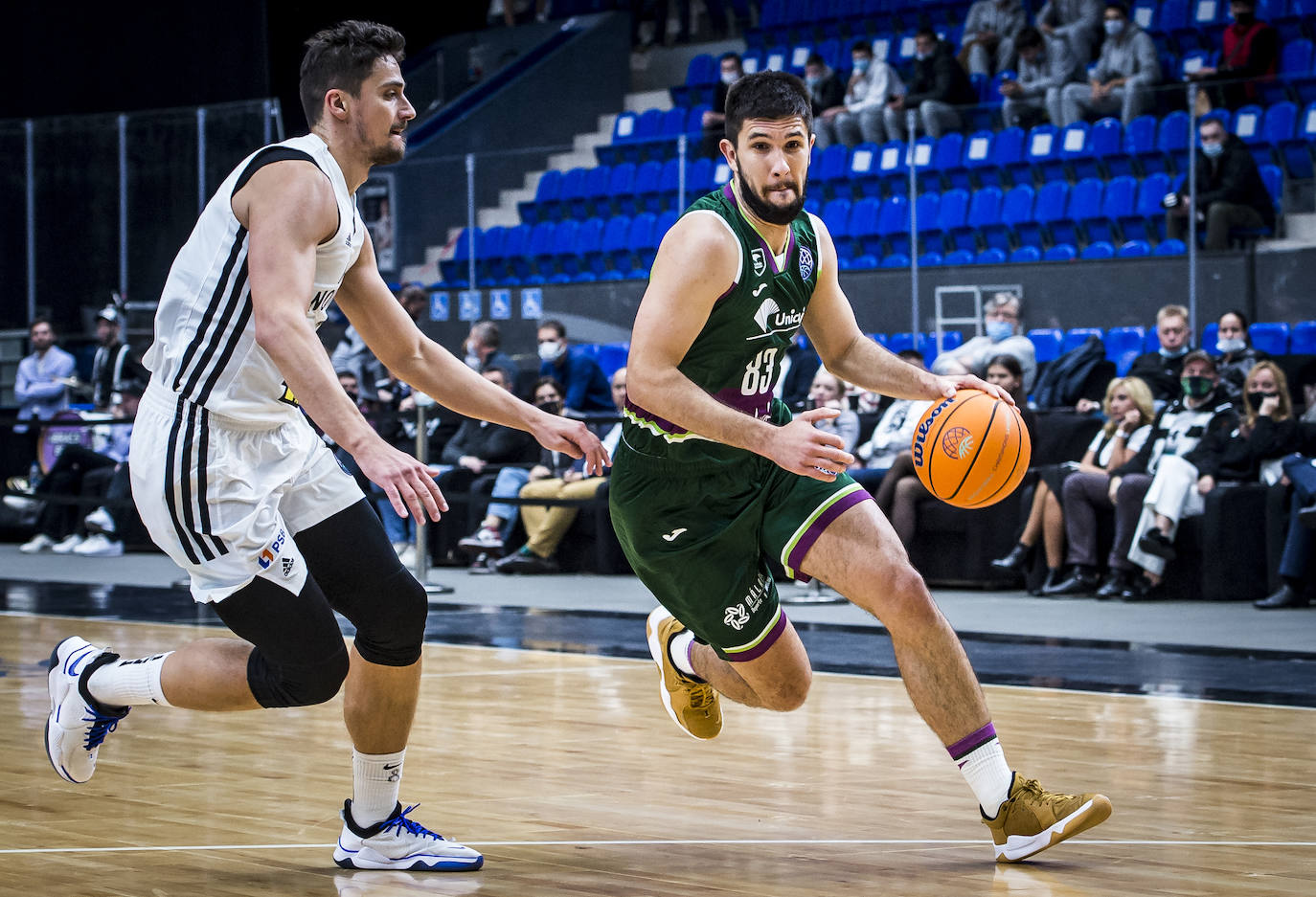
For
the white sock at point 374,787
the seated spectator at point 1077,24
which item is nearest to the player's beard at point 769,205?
the white sock at point 374,787

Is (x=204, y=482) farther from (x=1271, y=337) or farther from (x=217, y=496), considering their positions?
Answer: (x=1271, y=337)

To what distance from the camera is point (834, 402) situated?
427 inches

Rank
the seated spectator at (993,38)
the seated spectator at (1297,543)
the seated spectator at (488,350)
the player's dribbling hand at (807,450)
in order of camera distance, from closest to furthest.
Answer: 1. the player's dribbling hand at (807,450)
2. the seated spectator at (1297,543)
3. the seated spectator at (488,350)
4. the seated spectator at (993,38)

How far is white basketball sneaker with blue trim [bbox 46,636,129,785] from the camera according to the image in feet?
13.4

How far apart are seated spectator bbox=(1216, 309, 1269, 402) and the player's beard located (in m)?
6.59

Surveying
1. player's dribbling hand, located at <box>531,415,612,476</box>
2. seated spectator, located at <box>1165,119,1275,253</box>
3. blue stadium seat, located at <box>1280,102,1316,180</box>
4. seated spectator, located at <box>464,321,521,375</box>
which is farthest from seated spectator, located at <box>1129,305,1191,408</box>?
player's dribbling hand, located at <box>531,415,612,476</box>

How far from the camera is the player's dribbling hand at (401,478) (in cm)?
339

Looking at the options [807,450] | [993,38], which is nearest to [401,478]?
[807,450]

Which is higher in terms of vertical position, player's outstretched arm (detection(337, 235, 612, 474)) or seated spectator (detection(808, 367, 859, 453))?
player's outstretched arm (detection(337, 235, 612, 474))

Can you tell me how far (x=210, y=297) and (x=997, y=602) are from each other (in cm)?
711

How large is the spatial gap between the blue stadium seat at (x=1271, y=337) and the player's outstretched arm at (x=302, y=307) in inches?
332

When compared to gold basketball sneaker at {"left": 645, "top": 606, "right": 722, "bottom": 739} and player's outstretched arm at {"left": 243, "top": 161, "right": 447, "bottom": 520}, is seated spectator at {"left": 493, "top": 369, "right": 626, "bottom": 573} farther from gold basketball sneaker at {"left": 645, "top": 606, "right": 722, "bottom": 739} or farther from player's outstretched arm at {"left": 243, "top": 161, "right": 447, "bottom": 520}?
player's outstretched arm at {"left": 243, "top": 161, "right": 447, "bottom": 520}

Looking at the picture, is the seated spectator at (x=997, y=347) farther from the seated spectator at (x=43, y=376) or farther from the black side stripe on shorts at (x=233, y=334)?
the seated spectator at (x=43, y=376)

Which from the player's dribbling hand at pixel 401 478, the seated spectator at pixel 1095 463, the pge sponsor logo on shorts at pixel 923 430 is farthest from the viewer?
the seated spectator at pixel 1095 463
